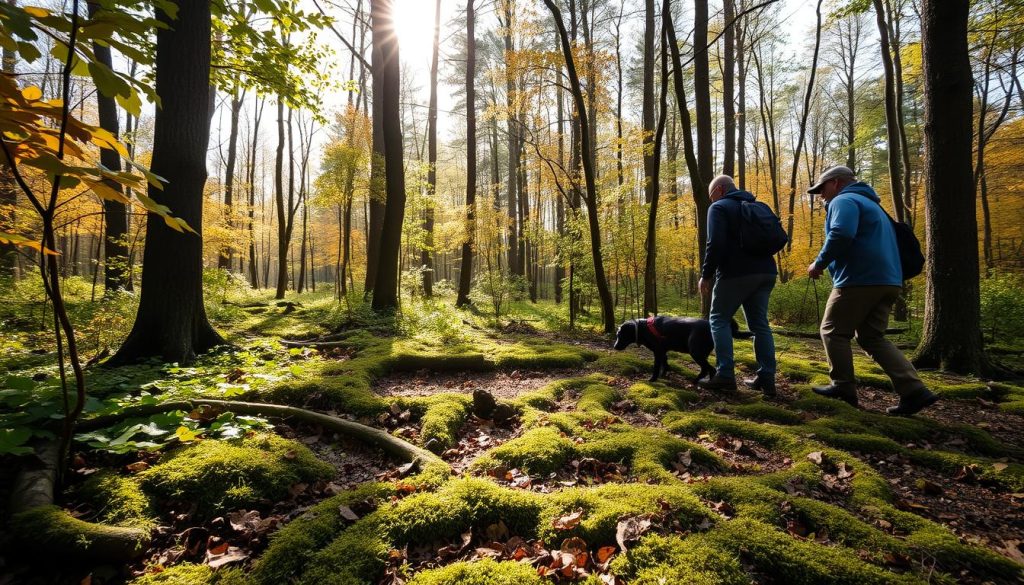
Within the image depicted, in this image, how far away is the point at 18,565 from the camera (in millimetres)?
1631

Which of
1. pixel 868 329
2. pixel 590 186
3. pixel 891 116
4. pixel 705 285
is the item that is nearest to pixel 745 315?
pixel 705 285

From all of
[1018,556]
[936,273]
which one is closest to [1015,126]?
[936,273]

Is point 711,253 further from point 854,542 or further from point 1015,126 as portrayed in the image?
point 1015,126

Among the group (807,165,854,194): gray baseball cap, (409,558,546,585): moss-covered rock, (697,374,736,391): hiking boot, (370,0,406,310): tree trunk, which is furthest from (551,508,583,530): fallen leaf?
(370,0,406,310): tree trunk

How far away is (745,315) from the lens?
165 inches

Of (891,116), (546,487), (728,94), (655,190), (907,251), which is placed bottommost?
(546,487)

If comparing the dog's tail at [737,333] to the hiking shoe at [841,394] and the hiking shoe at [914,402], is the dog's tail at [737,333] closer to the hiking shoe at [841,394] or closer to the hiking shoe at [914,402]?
the hiking shoe at [841,394]

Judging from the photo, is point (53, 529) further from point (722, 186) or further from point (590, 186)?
point (590, 186)

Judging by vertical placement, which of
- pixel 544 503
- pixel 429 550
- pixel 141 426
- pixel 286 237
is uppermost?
pixel 286 237

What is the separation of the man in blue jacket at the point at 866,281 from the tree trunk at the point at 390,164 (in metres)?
7.62

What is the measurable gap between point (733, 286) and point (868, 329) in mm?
1193

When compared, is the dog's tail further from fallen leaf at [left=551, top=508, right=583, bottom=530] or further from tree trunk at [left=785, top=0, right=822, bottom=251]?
tree trunk at [left=785, top=0, right=822, bottom=251]

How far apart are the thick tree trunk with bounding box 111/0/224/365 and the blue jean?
587 centimetres

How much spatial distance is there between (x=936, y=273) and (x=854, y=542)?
201 inches
